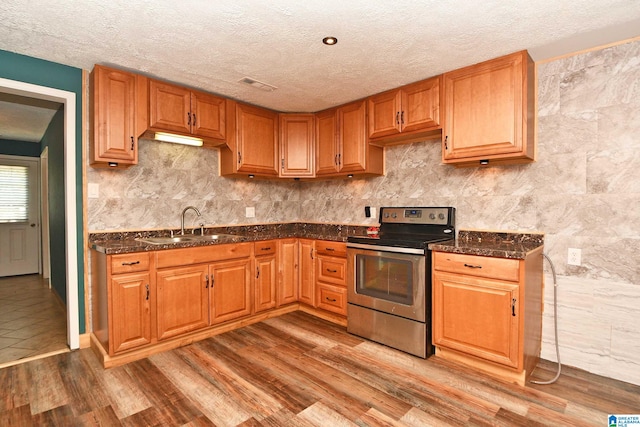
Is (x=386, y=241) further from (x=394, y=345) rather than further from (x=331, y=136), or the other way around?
(x=331, y=136)

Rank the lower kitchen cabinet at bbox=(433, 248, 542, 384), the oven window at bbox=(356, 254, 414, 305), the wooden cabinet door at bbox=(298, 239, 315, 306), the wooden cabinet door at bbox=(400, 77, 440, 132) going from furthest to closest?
the wooden cabinet door at bbox=(298, 239, 315, 306), the wooden cabinet door at bbox=(400, 77, 440, 132), the oven window at bbox=(356, 254, 414, 305), the lower kitchen cabinet at bbox=(433, 248, 542, 384)

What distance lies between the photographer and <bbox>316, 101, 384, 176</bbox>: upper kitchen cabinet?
3477 millimetres

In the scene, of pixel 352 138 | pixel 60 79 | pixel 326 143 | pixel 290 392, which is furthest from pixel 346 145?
pixel 60 79

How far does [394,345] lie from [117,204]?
2.73 metres

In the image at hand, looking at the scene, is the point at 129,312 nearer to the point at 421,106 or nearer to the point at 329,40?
the point at 329,40

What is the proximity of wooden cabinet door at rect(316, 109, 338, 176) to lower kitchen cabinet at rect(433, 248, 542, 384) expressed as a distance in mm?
1633

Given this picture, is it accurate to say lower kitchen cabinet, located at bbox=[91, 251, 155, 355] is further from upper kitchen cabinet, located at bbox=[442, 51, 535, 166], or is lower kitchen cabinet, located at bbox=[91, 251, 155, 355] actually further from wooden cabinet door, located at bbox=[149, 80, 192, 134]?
upper kitchen cabinet, located at bbox=[442, 51, 535, 166]

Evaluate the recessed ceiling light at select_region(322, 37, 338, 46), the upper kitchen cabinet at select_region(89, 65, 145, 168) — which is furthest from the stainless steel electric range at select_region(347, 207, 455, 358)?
the upper kitchen cabinet at select_region(89, 65, 145, 168)

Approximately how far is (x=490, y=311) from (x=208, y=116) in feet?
9.62

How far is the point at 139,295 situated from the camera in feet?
8.59

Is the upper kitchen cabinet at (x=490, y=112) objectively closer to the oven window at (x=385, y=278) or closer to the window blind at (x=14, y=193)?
the oven window at (x=385, y=278)

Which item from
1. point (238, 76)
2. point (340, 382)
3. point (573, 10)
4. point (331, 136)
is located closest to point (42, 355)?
point (340, 382)

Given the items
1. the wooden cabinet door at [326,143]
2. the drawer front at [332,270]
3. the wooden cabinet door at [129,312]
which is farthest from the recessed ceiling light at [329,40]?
the wooden cabinet door at [129,312]

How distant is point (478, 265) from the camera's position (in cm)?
238
